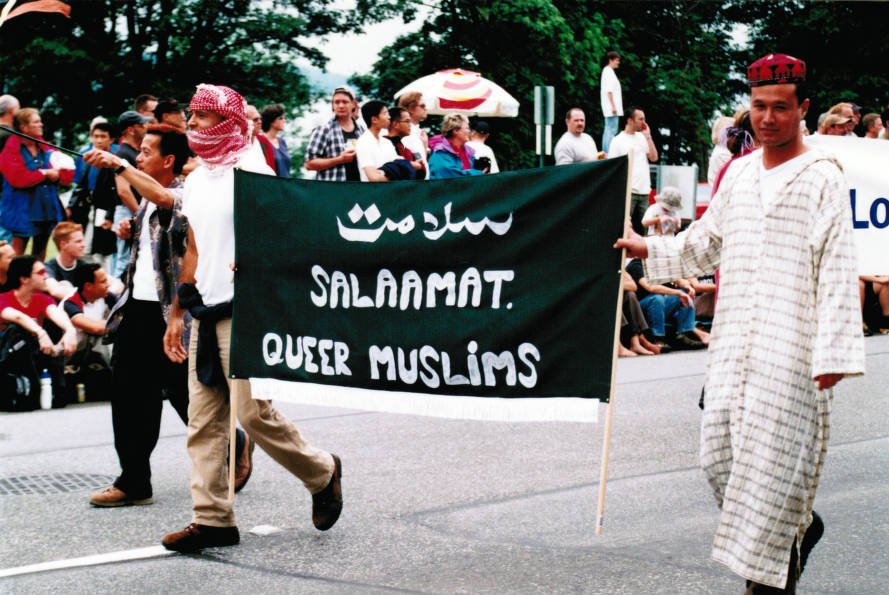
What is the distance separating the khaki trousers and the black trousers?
0.82m

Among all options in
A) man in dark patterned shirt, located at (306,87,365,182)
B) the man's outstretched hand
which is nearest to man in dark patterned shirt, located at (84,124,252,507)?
the man's outstretched hand

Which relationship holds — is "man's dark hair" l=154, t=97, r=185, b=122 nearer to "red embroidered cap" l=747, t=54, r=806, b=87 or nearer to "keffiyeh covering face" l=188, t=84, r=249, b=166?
"keffiyeh covering face" l=188, t=84, r=249, b=166

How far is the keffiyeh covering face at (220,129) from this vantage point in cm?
598

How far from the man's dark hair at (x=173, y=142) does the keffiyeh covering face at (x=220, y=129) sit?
1.97 ft

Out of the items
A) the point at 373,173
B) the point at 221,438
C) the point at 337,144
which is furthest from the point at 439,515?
the point at 337,144

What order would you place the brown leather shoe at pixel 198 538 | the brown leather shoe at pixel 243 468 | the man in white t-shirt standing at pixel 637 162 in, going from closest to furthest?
the brown leather shoe at pixel 198 538, the brown leather shoe at pixel 243 468, the man in white t-shirt standing at pixel 637 162

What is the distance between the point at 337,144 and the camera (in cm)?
1235

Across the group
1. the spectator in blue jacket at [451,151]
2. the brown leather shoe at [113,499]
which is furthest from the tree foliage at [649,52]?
the brown leather shoe at [113,499]

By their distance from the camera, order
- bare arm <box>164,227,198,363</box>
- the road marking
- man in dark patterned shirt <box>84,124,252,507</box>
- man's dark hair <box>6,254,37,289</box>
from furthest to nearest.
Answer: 1. man's dark hair <box>6,254,37,289</box>
2. man in dark patterned shirt <box>84,124,252,507</box>
3. bare arm <box>164,227,198,363</box>
4. the road marking

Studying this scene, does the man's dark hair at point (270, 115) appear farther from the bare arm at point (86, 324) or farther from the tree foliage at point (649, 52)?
the tree foliage at point (649, 52)

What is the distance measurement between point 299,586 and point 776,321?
2.21 m

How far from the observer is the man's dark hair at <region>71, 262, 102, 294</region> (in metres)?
11.0

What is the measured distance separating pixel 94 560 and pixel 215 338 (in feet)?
3.69

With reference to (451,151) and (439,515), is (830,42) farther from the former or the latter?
(439,515)
